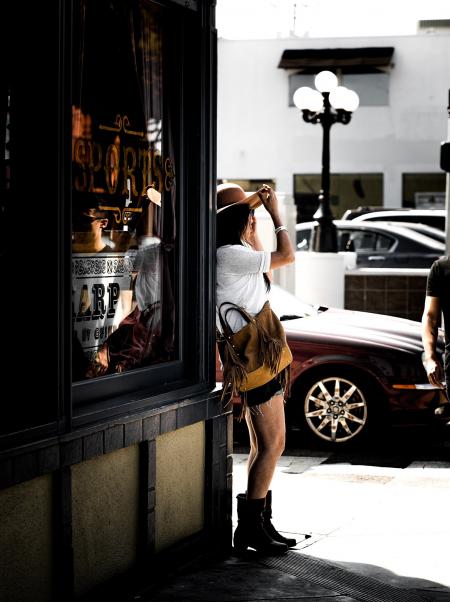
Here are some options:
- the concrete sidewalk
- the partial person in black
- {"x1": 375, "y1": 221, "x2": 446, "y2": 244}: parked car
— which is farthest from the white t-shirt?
{"x1": 375, "y1": 221, "x2": 446, "y2": 244}: parked car

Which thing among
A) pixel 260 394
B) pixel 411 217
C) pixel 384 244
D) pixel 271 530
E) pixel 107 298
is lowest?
pixel 271 530

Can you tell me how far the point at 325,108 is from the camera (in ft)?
57.3

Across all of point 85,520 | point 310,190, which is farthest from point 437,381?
point 310,190

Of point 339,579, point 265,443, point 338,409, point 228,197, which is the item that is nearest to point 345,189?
point 338,409

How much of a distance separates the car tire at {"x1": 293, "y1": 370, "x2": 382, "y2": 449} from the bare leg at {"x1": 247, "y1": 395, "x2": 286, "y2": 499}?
3683 millimetres

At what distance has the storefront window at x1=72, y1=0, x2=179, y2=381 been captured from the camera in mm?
4715

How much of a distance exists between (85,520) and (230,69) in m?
31.9

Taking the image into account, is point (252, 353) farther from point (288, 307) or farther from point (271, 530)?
point (288, 307)

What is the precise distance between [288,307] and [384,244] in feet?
42.1

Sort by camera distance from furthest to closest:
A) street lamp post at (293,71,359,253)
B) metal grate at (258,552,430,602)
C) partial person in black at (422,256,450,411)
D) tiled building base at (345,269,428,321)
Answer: street lamp post at (293,71,359,253), tiled building base at (345,269,428,321), partial person in black at (422,256,450,411), metal grate at (258,552,430,602)

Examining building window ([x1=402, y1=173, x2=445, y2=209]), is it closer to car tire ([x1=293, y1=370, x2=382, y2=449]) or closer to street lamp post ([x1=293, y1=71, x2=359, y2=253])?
street lamp post ([x1=293, y1=71, x2=359, y2=253])

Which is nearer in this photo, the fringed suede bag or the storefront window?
the storefront window

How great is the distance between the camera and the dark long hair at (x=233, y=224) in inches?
223

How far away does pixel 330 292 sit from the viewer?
16219mm
